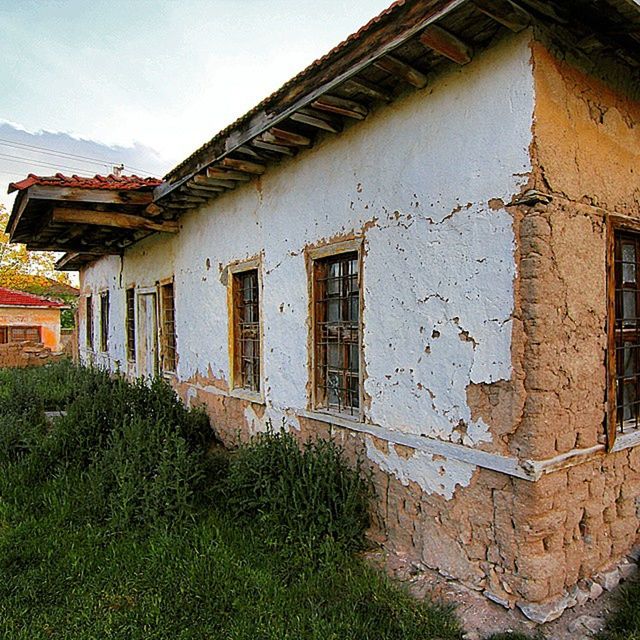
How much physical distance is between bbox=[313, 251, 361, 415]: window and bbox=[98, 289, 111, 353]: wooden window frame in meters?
8.63

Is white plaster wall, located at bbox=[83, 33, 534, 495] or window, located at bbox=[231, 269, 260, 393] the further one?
window, located at bbox=[231, 269, 260, 393]

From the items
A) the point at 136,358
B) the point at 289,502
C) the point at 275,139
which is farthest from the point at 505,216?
the point at 136,358

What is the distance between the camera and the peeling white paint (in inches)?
136

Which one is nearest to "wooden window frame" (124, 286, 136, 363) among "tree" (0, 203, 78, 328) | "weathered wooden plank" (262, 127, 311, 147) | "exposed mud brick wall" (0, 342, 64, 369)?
"weathered wooden plank" (262, 127, 311, 147)

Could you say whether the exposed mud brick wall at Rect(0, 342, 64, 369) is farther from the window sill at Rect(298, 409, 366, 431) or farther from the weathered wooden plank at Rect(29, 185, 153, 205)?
the window sill at Rect(298, 409, 366, 431)

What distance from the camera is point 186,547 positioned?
12.7 feet

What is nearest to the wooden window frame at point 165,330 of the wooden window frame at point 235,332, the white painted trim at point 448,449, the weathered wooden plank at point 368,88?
the wooden window frame at point 235,332

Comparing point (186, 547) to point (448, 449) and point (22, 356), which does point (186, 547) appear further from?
point (22, 356)

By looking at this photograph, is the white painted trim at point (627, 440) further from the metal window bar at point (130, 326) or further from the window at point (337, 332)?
the metal window bar at point (130, 326)

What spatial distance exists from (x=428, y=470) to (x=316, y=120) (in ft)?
9.74

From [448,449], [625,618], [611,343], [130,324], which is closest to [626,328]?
[611,343]

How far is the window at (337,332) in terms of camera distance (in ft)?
14.9

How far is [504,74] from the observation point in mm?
3156

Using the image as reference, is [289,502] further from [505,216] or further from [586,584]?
[505,216]
